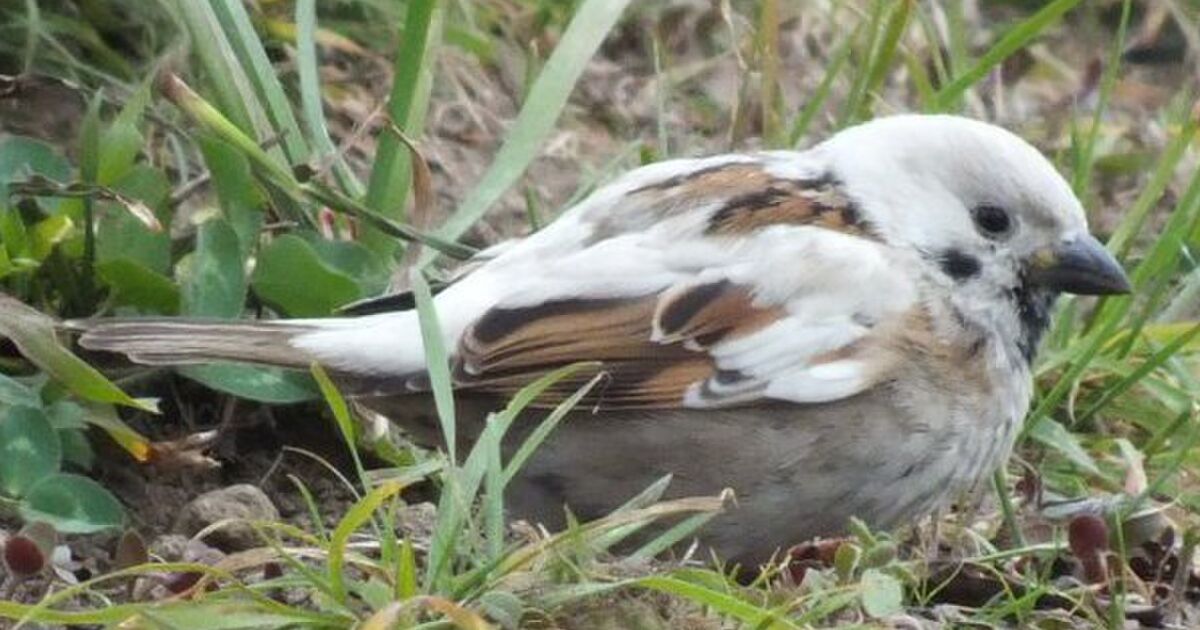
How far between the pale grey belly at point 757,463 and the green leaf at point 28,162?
786 millimetres

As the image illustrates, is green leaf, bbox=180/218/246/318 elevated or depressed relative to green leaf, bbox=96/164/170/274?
depressed

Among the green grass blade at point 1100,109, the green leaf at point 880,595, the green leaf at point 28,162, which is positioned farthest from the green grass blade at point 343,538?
the green grass blade at point 1100,109

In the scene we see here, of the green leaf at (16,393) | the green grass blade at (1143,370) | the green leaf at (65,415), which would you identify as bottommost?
the green grass blade at (1143,370)

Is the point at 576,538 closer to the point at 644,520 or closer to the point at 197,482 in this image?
the point at 644,520

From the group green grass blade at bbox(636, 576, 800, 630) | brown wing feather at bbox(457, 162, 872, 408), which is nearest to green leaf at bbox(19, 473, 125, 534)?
brown wing feather at bbox(457, 162, 872, 408)

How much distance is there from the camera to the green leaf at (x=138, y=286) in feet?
14.4

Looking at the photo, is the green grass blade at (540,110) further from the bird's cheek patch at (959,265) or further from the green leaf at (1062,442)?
the green leaf at (1062,442)

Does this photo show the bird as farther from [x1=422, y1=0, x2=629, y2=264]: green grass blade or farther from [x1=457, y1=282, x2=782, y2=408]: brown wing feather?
[x1=422, y1=0, x2=629, y2=264]: green grass blade

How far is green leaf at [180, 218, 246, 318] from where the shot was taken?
440cm

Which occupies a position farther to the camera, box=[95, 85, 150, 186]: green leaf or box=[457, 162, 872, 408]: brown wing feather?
box=[95, 85, 150, 186]: green leaf

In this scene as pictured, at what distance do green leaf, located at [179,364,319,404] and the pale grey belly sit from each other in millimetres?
283

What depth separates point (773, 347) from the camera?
419cm

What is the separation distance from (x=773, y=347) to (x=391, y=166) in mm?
912

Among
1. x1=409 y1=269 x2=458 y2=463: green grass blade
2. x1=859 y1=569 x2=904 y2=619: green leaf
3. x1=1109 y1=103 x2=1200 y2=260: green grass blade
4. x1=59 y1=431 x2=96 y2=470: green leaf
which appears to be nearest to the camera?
x1=859 y1=569 x2=904 y2=619: green leaf
